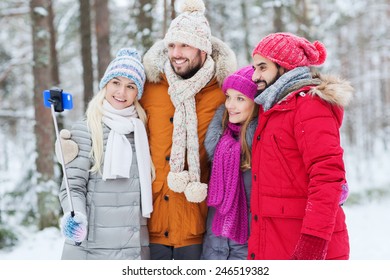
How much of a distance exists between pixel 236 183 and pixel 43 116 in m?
6.64

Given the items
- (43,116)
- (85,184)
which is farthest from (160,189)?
(43,116)

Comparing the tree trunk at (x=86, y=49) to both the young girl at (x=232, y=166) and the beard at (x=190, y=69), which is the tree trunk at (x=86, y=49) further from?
the young girl at (x=232, y=166)

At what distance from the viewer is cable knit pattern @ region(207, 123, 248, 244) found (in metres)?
3.53

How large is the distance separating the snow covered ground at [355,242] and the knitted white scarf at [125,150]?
423cm

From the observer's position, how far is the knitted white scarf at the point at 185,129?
11.9ft

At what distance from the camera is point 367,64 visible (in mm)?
33438

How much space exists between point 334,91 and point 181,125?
4.26 ft

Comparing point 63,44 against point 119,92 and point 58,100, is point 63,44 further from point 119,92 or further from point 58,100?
point 58,100

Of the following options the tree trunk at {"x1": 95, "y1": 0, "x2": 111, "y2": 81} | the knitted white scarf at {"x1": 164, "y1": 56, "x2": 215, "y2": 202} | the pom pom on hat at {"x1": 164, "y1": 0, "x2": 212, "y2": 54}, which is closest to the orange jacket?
the knitted white scarf at {"x1": 164, "y1": 56, "x2": 215, "y2": 202}

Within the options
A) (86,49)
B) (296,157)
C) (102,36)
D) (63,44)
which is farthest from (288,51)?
(63,44)

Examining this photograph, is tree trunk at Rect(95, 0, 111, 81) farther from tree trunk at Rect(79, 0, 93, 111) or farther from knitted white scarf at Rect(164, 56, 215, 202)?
knitted white scarf at Rect(164, 56, 215, 202)

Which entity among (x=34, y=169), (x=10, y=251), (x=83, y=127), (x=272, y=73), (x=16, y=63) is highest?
(x=16, y=63)

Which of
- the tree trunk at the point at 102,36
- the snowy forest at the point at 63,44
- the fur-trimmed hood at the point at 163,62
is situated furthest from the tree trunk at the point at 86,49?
the fur-trimmed hood at the point at 163,62

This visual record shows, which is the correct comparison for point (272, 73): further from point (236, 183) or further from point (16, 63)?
point (16, 63)
